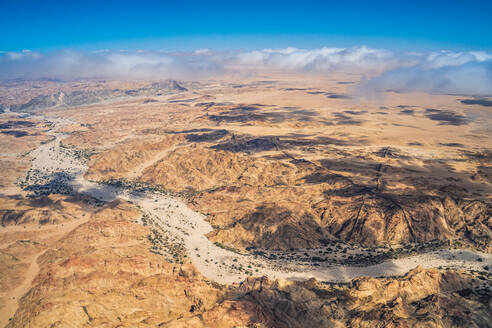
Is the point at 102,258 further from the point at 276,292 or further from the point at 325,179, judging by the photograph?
the point at 325,179

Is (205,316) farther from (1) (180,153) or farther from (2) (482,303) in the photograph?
(1) (180,153)

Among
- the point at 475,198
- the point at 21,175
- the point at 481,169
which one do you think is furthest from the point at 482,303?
the point at 21,175

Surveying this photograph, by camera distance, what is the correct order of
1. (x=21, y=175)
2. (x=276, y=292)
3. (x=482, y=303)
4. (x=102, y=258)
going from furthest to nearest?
(x=21, y=175)
(x=102, y=258)
(x=276, y=292)
(x=482, y=303)

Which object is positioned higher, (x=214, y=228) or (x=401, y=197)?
(x=401, y=197)

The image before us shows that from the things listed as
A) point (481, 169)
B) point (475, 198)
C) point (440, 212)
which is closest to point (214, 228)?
point (440, 212)

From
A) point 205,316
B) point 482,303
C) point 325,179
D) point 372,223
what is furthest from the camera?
point 325,179

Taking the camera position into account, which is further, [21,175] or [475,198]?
[21,175]
